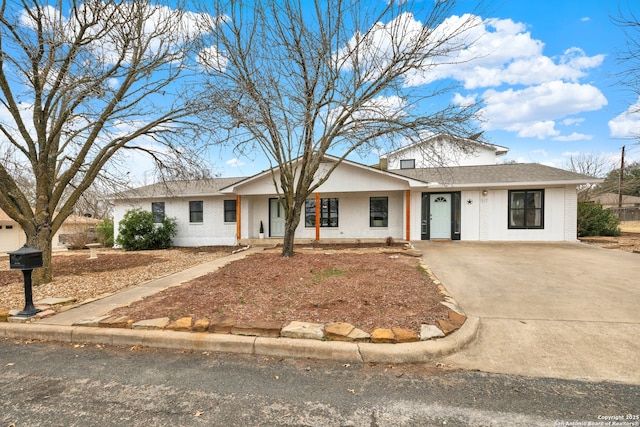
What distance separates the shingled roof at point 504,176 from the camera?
12.5m

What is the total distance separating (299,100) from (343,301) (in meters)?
5.85

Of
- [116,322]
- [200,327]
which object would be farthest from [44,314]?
[200,327]

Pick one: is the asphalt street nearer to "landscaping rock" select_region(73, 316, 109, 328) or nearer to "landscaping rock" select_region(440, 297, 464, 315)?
"landscaping rock" select_region(73, 316, 109, 328)

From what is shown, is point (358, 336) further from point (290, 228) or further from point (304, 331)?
point (290, 228)

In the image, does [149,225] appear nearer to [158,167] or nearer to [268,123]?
[158,167]

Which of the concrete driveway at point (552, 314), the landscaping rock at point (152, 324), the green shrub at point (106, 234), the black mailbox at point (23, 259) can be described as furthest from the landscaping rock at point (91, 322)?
the green shrub at point (106, 234)

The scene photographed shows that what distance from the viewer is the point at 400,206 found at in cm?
1448

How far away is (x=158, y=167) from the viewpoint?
Answer: 952 cm

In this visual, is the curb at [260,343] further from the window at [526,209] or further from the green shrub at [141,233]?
the green shrub at [141,233]

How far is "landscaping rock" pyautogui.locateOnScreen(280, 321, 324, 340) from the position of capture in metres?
3.44

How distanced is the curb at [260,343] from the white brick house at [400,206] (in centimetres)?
838

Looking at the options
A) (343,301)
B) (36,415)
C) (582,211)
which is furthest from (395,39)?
(582,211)

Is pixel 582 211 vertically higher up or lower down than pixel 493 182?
lower down

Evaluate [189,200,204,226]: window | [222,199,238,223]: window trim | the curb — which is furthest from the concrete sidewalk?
Result: [189,200,204,226]: window
